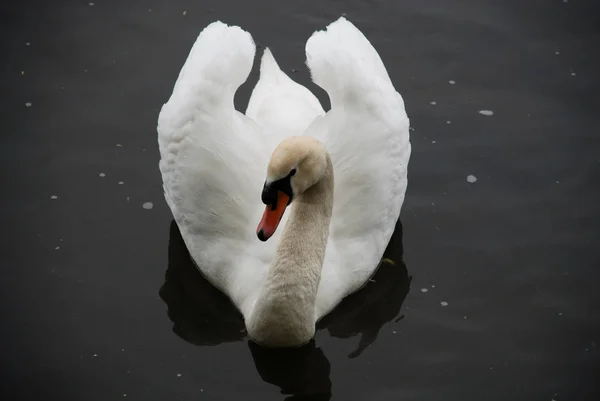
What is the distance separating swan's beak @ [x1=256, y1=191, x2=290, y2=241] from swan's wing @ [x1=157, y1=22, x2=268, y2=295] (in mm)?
839

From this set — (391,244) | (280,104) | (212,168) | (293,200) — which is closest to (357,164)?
(293,200)

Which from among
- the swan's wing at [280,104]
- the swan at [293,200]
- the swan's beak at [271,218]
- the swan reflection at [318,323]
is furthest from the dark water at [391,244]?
the swan's beak at [271,218]

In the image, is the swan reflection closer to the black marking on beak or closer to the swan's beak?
the swan's beak

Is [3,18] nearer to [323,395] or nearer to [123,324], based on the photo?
[123,324]

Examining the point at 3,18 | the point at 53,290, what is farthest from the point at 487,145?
the point at 3,18

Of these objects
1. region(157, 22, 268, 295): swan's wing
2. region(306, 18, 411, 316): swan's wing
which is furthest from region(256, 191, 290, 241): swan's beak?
region(306, 18, 411, 316): swan's wing

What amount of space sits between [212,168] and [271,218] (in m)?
1.01

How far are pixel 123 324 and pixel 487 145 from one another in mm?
4166

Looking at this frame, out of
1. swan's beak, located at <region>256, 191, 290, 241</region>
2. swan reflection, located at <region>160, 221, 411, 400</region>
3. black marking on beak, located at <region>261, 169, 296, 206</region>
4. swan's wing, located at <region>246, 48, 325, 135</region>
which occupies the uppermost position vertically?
black marking on beak, located at <region>261, 169, 296, 206</region>

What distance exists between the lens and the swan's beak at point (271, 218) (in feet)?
21.9

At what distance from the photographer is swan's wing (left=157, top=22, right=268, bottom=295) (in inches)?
295

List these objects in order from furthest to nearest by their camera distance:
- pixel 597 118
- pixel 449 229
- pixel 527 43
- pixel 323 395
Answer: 1. pixel 527 43
2. pixel 597 118
3. pixel 449 229
4. pixel 323 395

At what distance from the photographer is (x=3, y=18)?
11.0m

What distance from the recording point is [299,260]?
700cm
